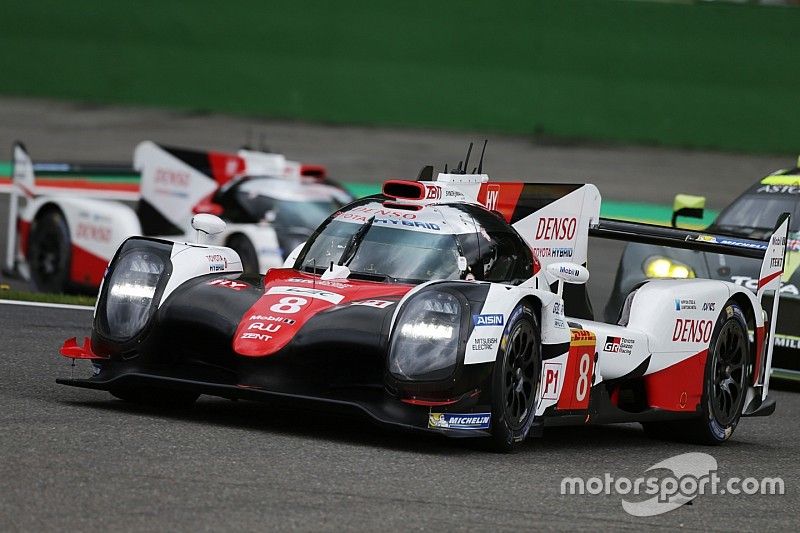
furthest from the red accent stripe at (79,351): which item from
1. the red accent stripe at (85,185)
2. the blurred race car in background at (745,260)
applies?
the red accent stripe at (85,185)

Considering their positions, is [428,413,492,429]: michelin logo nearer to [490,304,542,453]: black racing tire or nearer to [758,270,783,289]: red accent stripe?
[490,304,542,453]: black racing tire

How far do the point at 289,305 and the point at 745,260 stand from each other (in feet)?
18.3

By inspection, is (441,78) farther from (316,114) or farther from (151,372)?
(151,372)

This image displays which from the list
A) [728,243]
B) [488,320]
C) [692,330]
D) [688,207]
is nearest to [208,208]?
[688,207]

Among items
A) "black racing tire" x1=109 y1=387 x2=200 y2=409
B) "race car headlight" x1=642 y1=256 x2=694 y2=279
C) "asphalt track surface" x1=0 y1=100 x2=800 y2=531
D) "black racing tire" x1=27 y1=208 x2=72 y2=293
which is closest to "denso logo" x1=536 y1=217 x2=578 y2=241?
"asphalt track surface" x1=0 y1=100 x2=800 y2=531

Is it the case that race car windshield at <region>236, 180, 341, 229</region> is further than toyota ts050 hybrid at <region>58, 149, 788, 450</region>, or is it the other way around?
race car windshield at <region>236, 180, 341, 229</region>

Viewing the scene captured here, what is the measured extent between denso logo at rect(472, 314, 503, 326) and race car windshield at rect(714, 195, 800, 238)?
5.85 metres

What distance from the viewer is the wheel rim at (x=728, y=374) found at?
906cm

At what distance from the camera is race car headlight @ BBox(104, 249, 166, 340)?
7641 mm

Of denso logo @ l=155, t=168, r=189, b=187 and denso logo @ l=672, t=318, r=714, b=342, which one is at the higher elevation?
denso logo @ l=155, t=168, r=189, b=187

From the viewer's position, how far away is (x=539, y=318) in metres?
7.64

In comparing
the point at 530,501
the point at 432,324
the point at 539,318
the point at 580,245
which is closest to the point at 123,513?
the point at 530,501

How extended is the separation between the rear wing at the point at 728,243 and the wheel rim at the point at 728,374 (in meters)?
0.16

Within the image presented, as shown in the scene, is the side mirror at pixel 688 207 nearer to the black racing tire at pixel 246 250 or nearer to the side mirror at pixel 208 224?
the side mirror at pixel 208 224
